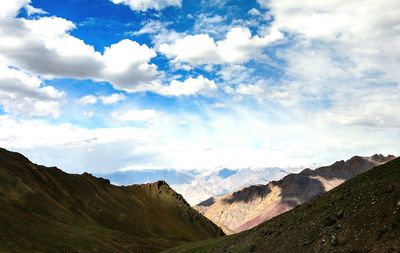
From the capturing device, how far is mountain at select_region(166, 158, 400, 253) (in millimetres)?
26766

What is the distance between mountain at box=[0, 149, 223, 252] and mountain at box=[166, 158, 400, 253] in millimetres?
49184

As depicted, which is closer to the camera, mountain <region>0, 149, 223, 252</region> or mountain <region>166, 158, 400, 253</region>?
mountain <region>166, 158, 400, 253</region>

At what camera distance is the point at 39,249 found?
261 feet

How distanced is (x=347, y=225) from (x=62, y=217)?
350ft

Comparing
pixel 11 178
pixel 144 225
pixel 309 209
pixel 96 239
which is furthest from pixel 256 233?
pixel 144 225

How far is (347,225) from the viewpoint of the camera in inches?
1186

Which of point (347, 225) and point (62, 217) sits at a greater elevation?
point (62, 217)

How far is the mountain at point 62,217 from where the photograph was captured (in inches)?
3457

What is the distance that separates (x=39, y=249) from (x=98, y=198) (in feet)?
342

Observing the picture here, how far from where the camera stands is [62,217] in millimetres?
123312

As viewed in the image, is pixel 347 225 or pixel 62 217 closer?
pixel 347 225

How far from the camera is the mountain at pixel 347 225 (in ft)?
87.8

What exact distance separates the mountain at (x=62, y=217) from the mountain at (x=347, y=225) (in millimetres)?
49184

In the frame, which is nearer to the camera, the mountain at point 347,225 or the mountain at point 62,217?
the mountain at point 347,225
